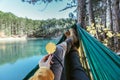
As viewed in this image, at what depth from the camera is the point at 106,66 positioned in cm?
110

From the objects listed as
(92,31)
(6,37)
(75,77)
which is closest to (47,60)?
(75,77)

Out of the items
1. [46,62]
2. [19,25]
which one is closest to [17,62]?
[46,62]

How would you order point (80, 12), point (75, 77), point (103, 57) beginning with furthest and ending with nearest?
1. point (80, 12)
2. point (75, 77)
3. point (103, 57)

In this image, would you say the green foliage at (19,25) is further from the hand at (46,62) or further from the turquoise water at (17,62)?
the hand at (46,62)

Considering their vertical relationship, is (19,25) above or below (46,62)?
above

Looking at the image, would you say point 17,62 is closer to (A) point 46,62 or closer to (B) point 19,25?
(A) point 46,62

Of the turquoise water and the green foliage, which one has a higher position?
the green foliage

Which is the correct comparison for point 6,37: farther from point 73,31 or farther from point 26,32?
point 73,31

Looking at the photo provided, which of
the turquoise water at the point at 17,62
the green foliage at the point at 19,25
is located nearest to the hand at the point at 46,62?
the turquoise water at the point at 17,62

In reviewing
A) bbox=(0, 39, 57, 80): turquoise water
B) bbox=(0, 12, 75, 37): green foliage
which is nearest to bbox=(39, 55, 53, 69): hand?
bbox=(0, 39, 57, 80): turquoise water

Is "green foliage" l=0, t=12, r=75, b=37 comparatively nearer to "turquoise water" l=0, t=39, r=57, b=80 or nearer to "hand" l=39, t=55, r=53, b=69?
"turquoise water" l=0, t=39, r=57, b=80

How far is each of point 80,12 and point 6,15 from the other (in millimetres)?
62058

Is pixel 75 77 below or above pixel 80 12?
below

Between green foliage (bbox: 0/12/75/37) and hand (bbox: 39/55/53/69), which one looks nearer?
hand (bbox: 39/55/53/69)
